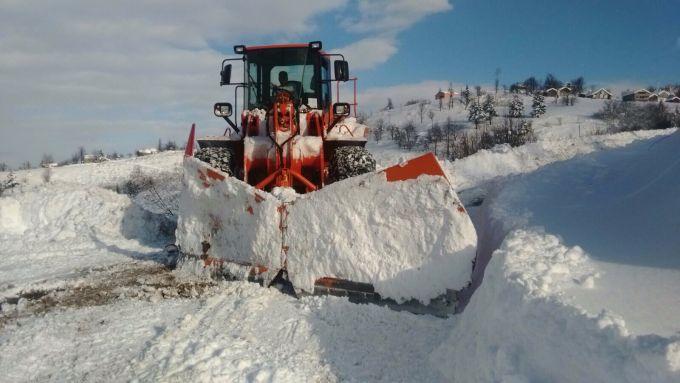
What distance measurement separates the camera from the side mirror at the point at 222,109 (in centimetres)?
658

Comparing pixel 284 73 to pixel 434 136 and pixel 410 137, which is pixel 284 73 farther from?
pixel 410 137

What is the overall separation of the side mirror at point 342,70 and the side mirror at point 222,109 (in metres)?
1.54

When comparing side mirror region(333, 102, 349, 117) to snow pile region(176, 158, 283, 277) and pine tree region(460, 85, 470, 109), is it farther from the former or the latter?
pine tree region(460, 85, 470, 109)

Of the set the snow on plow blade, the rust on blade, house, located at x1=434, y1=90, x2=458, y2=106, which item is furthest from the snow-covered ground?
house, located at x1=434, y1=90, x2=458, y2=106

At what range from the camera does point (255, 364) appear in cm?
313

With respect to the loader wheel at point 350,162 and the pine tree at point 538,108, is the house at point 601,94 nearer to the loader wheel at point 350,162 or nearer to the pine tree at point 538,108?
the pine tree at point 538,108

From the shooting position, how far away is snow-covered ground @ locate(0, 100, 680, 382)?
248 centimetres

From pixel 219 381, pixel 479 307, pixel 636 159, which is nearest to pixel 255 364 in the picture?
pixel 219 381

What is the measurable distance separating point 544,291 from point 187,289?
3.33m

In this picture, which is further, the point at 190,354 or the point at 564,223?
the point at 564,223

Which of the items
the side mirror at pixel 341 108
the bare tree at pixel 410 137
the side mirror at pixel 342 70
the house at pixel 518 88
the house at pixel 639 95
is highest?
the house at pixel 518 88

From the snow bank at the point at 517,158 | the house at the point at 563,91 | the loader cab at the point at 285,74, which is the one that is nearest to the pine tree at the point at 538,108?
the house at the point at 563,91

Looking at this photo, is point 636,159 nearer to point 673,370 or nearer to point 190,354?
point 673,370

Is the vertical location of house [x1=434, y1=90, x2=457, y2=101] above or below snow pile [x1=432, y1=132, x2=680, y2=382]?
above
